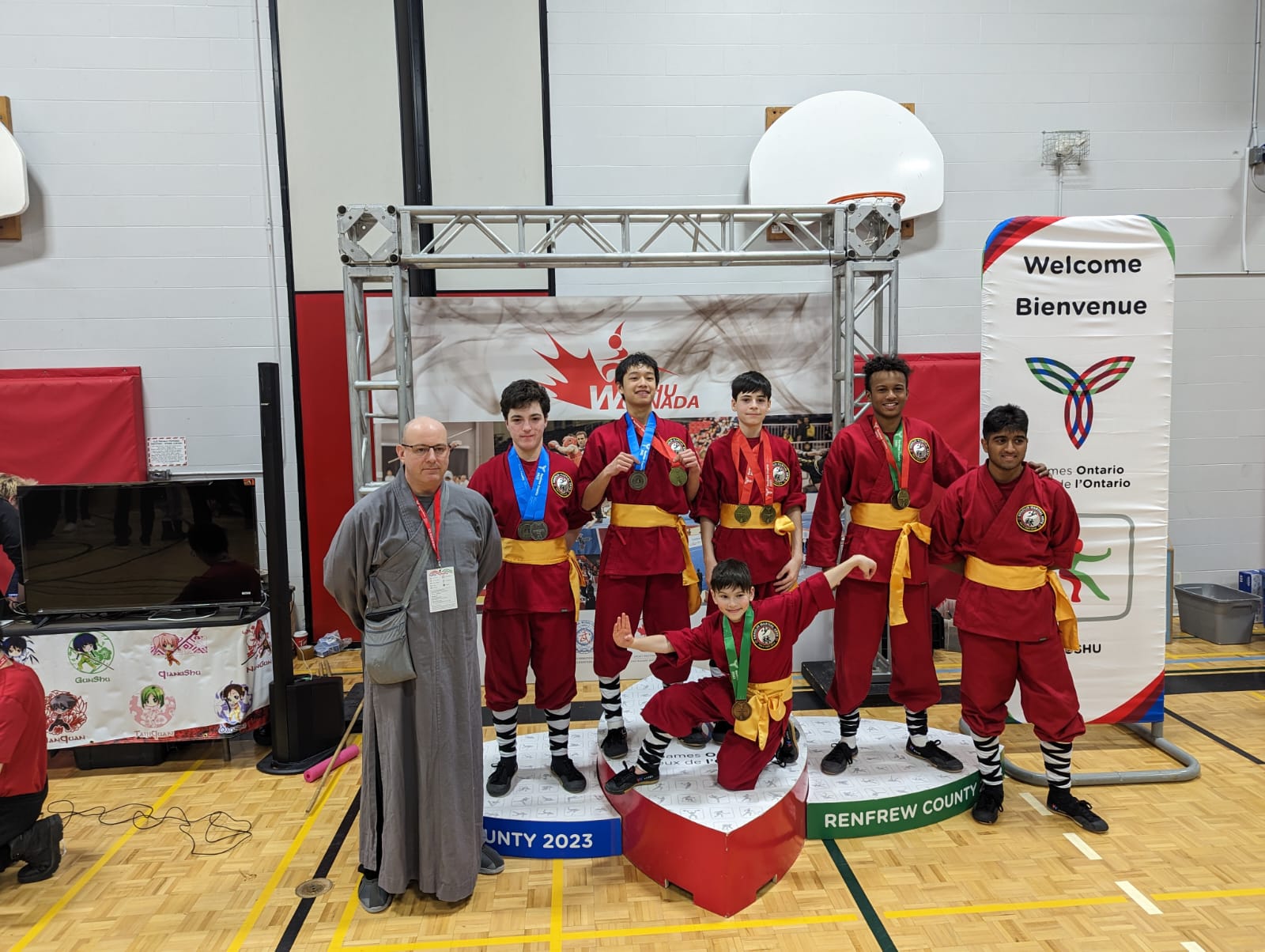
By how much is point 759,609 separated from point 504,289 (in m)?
3.67

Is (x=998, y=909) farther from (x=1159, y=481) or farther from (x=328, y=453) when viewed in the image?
(x=328, y=453)

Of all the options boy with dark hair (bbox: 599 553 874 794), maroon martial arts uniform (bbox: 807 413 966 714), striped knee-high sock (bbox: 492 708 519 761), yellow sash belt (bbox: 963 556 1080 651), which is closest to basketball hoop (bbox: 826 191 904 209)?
maroon martial arts uniform (bbox: 807 413 966 714)

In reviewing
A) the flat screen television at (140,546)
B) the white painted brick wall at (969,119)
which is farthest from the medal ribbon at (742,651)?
the white painted brick wall at (969,119)

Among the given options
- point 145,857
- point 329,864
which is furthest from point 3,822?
point 329,864

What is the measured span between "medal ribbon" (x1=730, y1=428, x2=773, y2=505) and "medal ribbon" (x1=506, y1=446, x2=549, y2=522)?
2.79 feet

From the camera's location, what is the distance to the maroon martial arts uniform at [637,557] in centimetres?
329

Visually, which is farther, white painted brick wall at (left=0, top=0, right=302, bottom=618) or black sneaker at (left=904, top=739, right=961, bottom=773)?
white painted brick wall at (left=0, top=0, right=302, bottom=618)

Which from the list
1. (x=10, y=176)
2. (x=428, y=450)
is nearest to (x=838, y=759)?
(x=428, y=450)

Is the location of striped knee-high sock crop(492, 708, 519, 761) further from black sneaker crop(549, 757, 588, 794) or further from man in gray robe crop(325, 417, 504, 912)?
man in gray robe crop(325, 417, 504, 912)

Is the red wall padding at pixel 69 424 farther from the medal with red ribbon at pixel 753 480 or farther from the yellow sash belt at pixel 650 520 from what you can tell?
the medal with red ribbon at pixel 753 480

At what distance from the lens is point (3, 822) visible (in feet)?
9.54

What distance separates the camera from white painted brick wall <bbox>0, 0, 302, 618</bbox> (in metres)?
5.39

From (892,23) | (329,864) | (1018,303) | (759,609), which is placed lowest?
(329,864)

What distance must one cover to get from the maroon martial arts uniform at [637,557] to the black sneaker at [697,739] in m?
0.31
